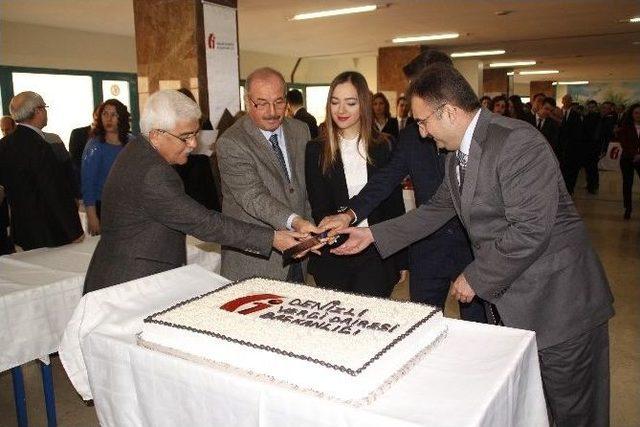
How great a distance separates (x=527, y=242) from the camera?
157cm

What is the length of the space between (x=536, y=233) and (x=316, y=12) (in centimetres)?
737

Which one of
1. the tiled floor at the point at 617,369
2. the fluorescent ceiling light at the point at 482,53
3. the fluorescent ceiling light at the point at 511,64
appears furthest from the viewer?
the fluorescent ceiling light at the point at 511,64

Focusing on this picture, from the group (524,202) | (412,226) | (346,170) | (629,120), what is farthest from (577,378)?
(629,120)

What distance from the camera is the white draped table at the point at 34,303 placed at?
217 cm

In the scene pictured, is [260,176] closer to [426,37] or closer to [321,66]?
[426,37]

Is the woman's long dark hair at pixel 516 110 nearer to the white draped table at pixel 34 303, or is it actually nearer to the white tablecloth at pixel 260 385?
the white draped table at pixel 34 303

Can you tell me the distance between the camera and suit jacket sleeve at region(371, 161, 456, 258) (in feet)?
6.97

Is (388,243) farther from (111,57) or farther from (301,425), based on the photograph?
(111,57)

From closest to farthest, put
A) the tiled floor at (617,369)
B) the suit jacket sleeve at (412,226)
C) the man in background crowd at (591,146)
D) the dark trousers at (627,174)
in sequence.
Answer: the suit jacket sleeve at (412,226) → the tiled floor at (617,369) → the dark trousers at (627,174) → the man in background crowd at (591,146)

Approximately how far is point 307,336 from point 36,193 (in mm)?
2513

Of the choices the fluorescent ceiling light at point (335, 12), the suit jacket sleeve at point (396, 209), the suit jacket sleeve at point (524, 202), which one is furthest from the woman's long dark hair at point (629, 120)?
the suit jacket sleeve at point (524, 202)

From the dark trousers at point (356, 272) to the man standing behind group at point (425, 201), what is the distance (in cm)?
18

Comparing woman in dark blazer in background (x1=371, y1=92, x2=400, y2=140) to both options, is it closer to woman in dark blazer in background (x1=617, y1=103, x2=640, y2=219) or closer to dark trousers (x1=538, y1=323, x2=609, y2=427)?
woman in dark blazer in background (x1=617, y1=103, x2=640, y2=219)

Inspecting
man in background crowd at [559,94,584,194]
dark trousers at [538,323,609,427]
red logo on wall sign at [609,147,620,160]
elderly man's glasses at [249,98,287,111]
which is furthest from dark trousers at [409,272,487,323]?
red logo on wall sign at [609,147,620,160]
